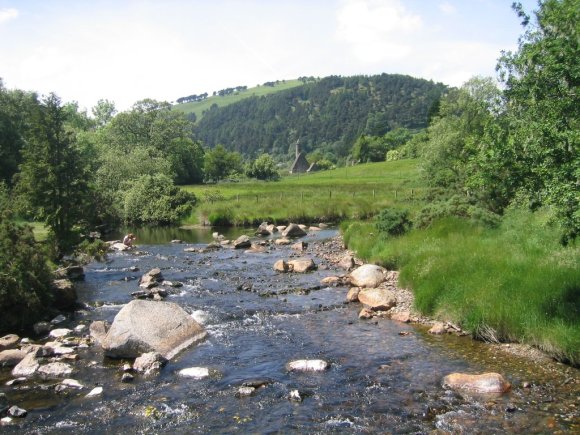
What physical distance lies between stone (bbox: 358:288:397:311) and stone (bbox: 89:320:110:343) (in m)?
11.3

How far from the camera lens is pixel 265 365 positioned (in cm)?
1723

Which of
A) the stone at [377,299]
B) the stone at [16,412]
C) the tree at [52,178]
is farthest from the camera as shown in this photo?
the tree at [52,178]

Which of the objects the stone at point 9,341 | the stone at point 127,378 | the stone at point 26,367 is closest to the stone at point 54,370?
the stone at point 26,367

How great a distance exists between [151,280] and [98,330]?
9359 millimetres

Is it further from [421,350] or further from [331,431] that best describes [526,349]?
[331,431]

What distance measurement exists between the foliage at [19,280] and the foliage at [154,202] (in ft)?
134

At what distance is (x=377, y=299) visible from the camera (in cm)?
2369

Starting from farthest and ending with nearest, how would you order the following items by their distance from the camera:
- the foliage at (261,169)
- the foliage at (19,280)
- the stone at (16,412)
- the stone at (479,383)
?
the foliage at (261,169) < the foliage at (19,280) < the stone at (479,383) < the stone at (16,412)

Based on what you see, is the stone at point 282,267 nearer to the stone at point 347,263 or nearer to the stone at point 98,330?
the stone at point 347,263

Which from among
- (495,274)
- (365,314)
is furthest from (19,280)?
(495,274)

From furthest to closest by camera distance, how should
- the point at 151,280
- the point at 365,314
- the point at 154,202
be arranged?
1. the point at 154,202
2. the point at 151,280
3. the point at 365,314

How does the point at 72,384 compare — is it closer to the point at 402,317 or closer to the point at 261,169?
Answer: the point at 402,317

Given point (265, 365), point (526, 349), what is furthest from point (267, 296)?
point (526, 349)

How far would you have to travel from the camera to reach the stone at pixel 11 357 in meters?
17.8
